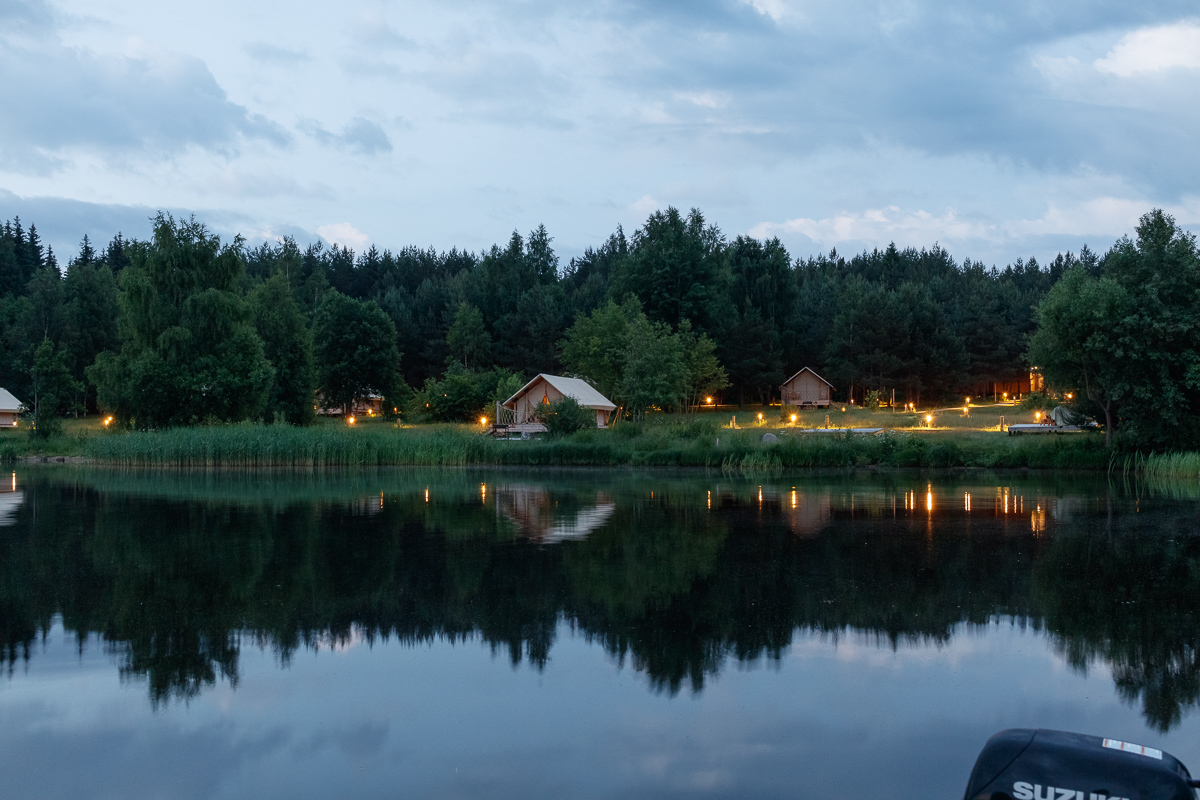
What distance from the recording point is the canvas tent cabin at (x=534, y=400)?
52.0m

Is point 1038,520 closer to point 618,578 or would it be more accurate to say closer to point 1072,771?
point 618,578

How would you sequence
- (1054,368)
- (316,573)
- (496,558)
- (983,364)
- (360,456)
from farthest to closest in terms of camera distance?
1. (983,364)
2. (360,456)
3. (1054,368)
4. (496,558)
5. (316,573)

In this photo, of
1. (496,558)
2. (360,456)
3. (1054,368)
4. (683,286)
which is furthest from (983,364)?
(496,558)

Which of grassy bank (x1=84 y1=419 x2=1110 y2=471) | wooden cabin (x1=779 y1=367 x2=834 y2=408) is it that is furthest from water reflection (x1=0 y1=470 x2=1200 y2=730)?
wooden cabin (x1=779 y1=367 x2=834 y2=408)

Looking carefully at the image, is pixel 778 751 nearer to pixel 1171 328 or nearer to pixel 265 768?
pixel 265 768

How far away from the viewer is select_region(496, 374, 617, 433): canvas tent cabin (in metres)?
52.0

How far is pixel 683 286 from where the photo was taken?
71.4 metres

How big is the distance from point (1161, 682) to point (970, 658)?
1.53m

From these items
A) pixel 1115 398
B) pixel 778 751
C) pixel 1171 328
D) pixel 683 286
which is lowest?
pixel 778 751

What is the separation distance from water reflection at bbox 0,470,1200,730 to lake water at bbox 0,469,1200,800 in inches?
2.5

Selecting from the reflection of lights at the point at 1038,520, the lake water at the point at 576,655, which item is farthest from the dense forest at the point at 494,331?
the lake water at the point at 576,655

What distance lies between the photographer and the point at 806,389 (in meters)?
68.8

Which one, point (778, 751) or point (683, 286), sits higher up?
point (683, 286)

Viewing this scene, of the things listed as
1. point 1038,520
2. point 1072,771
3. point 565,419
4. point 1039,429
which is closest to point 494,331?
point 565,419
